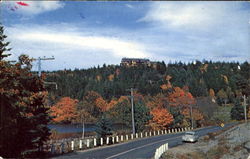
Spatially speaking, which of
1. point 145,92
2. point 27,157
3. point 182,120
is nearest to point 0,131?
point 27,157

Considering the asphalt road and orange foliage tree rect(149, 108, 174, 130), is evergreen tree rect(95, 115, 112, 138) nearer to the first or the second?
the asphalt road

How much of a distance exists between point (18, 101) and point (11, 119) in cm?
167

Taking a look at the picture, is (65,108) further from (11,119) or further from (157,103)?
(11,119)

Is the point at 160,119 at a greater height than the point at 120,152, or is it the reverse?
the point at 160,119

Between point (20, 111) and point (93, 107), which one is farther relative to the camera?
point (93, 107)

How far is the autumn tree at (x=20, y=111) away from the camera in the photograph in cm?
1748

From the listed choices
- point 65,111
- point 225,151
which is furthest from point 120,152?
point 65,111

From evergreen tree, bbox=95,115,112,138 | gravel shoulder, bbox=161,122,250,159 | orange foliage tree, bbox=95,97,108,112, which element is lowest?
gravel shoulder, bbox=161,122,250,159

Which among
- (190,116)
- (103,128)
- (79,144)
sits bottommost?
(190,116)

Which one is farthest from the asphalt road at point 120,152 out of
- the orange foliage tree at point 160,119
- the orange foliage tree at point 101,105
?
the orange foliage tree at point 101,105

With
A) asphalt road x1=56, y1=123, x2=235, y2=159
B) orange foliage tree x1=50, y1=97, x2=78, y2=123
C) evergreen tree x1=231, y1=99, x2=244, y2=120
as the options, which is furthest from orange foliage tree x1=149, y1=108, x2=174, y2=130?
evergreen tree x1=231, y1=99, x2=244, y2=120

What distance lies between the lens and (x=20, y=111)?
61.3ft

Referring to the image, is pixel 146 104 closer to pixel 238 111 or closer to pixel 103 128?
pixel 238 111

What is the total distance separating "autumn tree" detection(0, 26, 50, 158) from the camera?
17.5m
